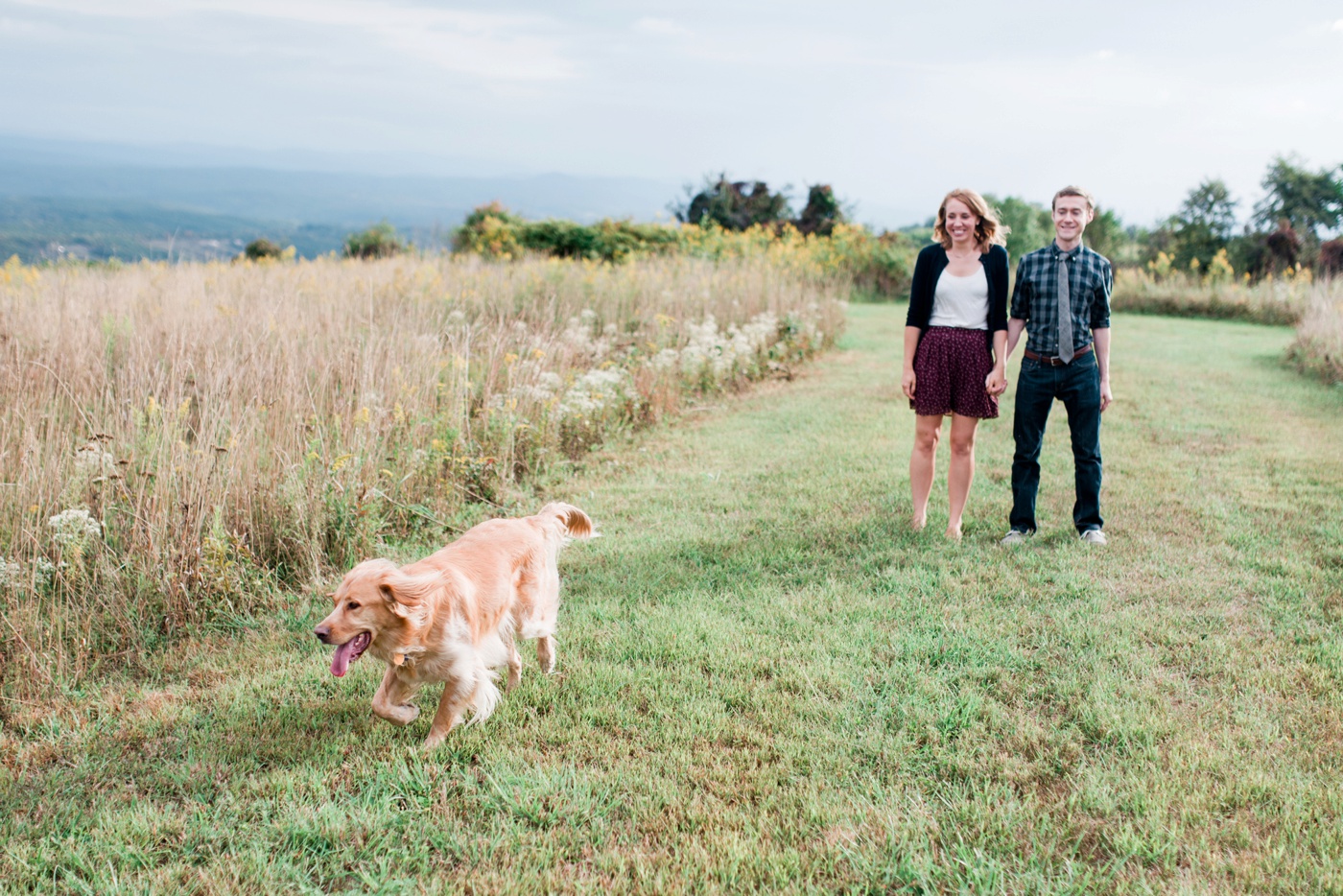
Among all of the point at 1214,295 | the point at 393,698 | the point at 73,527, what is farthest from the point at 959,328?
the point at 1214,295

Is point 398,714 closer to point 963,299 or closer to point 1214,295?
point 963,299

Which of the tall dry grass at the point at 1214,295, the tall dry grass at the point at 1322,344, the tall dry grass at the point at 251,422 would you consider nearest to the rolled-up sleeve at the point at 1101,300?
the tall dry grass at the point at 251,422

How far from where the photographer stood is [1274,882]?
2.38m

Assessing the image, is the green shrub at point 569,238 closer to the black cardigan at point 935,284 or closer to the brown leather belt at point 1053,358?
the black cardigan at point 935,284

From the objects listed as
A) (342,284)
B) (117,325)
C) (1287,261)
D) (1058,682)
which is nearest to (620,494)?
(1058,682)

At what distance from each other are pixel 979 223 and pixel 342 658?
167 inches

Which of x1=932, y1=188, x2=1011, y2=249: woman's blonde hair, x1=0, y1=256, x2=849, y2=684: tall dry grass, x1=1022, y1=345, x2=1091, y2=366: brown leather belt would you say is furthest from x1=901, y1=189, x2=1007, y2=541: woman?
x1=0, y1=256, x2=849, y2=684: tall dry grass

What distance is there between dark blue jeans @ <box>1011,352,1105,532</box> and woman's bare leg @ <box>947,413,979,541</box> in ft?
1.02

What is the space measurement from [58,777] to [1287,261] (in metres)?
27.4

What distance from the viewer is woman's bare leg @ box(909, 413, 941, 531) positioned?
541cm

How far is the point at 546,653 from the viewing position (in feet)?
12.2

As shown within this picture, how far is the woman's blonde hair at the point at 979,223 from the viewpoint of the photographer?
4941 mm

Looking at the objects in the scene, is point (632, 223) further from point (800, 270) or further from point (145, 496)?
point (145, 496)

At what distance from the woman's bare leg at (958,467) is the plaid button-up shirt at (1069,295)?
0.65 metres
